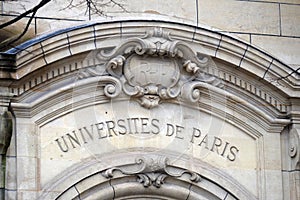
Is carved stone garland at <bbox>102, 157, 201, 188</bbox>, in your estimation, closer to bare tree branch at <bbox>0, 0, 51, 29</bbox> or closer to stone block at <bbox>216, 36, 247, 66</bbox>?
stone block at <bbox>216, 36, 247, 66</bbox>

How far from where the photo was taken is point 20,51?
14.0 m

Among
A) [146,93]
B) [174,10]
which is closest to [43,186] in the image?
[146,93]

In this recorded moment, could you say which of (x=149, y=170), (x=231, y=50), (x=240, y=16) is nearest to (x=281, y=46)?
(x=240, y=16)

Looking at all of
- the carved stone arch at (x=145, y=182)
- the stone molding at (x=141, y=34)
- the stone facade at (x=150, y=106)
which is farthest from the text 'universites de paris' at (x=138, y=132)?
A: the stone molding at (x=141, y=34)

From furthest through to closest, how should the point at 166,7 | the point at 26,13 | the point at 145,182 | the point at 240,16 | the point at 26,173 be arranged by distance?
1. the point at 240,16
2. the point at 166,7
3. the point at 145,182
4. the point at 26,173
5. the point at 26,13

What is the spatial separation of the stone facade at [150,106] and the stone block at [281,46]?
2cm

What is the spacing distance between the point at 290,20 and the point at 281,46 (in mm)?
358

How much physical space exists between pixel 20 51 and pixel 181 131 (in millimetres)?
2041

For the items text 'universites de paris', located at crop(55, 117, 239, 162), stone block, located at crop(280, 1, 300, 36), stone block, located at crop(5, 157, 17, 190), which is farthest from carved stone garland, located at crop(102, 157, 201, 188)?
stone block, located at crop(280, 1, 300, 36)

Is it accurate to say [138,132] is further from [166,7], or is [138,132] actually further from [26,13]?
[26,13]

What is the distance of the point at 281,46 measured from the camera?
15.5 m

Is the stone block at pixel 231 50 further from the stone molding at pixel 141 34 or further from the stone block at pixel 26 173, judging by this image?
the stone block at pixel 26 173

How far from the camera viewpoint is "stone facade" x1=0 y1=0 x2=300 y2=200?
1420 centimetres

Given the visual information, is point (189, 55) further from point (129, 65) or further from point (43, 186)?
point (43, 186)
